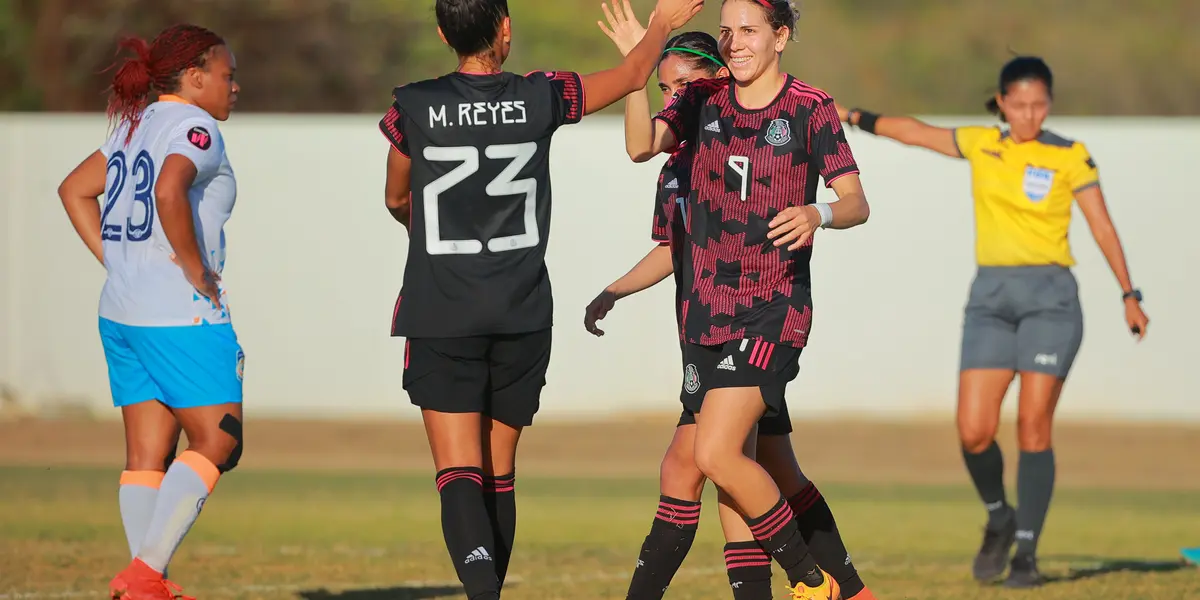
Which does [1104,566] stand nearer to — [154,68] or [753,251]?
[753,251]

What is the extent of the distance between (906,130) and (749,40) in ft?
7.78

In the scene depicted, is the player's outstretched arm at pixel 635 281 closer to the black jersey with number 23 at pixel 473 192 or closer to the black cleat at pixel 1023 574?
the black jersey with number 23 at pixel 473 192

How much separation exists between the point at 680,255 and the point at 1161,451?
10084 millimetres

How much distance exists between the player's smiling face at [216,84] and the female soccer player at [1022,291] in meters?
2.80

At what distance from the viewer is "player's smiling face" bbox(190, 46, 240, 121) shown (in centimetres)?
546

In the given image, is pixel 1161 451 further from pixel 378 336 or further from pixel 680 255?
pixel 680 255

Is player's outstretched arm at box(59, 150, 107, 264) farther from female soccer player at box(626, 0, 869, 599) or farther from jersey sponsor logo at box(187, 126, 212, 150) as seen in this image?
female soccer player at box(626, 0, 869, 599)

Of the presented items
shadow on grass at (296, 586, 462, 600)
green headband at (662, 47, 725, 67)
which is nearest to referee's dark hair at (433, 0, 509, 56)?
green headband at (662, 47, 725, 67)

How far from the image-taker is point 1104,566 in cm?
762

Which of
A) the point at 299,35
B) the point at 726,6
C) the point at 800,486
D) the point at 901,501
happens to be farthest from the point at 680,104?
the point at 299,35

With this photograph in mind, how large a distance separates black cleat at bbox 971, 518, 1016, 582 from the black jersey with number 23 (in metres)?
3.12

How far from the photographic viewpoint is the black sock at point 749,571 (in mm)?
5094

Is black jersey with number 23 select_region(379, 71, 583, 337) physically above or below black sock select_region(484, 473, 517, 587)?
above

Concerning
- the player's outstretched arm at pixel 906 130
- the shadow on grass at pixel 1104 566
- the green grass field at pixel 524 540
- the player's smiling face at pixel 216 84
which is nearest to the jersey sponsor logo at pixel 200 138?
the player's smiling face at pixel 216 84
